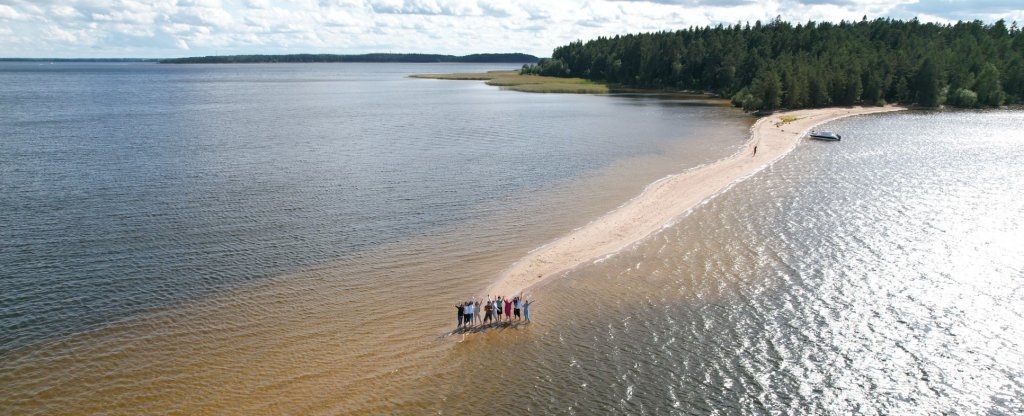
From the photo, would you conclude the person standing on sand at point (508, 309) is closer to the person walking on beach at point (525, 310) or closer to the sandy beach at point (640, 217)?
the person walking on beach at point (525, 310)

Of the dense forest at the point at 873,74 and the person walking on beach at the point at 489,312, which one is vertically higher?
the dense forest at the point at 873,74

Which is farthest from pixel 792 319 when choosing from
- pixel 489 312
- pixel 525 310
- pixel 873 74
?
pixel 873 74

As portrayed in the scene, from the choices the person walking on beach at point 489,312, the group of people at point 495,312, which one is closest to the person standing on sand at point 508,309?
the group of people at point 495,312

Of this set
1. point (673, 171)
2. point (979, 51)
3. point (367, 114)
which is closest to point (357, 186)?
point (673, 171)

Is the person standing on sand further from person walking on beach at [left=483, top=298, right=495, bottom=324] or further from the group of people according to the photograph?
person walking on beach at [left=483, top=298, right=495, bottom=324]

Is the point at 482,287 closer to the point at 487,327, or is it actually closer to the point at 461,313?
the point at 487,327
